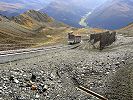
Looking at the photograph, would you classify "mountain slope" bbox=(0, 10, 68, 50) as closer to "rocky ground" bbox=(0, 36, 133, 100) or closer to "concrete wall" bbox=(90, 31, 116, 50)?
"concrete wall" bbox=(90, 31, 116, 50)

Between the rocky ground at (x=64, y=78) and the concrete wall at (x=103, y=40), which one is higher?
the concrete wall at (x=103, y=40)

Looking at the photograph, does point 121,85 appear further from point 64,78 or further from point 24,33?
point 24,33

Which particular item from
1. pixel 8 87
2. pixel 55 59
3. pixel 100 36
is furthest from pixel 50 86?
pixel 100 36

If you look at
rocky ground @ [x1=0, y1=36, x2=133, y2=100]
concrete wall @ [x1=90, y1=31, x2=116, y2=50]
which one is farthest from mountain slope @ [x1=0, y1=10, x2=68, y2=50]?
rocky ground @ [x1=0, y1=36, x2=133, y2=100]

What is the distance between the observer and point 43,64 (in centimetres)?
2845

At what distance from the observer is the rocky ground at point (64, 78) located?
2080 cm

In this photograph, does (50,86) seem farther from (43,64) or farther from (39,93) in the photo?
(43,64)

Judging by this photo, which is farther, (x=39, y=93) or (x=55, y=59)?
(x=55, y=59)

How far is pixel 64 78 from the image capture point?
83.5ft

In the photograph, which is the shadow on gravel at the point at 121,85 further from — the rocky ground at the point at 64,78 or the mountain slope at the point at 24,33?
the mountain slope at the point at 24,33

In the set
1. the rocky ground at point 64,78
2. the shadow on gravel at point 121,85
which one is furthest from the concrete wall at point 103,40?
the shadow on gravel at point 121,85

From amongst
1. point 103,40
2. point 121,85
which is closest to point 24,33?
point 103,40

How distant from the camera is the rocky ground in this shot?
2080 centimetres

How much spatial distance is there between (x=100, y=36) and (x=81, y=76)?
2180 centimetres
